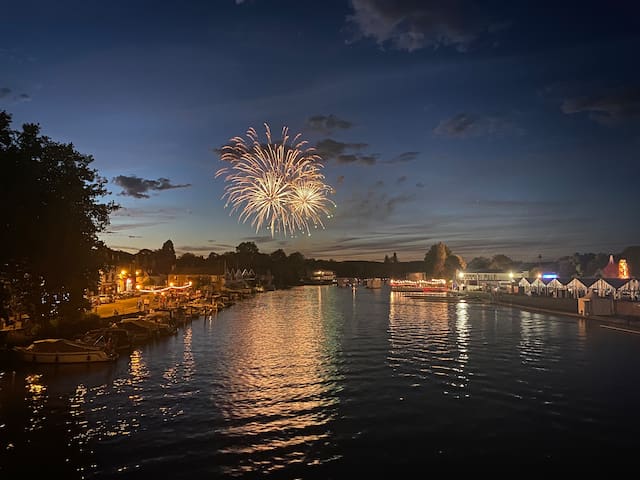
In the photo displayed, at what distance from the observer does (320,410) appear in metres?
27.1

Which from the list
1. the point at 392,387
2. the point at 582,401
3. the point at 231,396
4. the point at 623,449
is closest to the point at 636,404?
the point at 582,401

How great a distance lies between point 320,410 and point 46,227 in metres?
28.1

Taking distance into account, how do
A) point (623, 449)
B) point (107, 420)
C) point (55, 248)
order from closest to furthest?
point (623, 449), point (107, 420), point (55, 248)

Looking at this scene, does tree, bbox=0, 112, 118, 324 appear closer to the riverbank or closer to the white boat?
the white boat

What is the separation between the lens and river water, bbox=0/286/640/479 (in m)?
20.0

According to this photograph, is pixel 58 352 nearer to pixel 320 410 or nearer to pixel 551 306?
pixel 320 410

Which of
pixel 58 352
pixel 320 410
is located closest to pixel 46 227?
pixel 58 352

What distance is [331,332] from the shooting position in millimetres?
64438

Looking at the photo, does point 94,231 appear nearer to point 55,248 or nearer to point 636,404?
point 55,248

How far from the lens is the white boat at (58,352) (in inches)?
1553

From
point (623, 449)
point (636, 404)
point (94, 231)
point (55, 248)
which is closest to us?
point (623, 449)

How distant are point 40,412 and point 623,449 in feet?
104

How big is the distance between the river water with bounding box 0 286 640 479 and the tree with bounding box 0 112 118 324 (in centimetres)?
743

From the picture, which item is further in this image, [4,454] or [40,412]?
[40,412]
